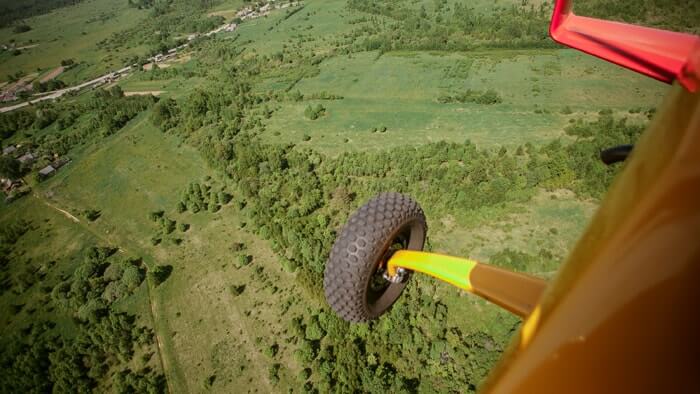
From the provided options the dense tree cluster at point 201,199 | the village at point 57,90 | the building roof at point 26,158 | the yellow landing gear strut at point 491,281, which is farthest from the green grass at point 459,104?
the village at point 57,90

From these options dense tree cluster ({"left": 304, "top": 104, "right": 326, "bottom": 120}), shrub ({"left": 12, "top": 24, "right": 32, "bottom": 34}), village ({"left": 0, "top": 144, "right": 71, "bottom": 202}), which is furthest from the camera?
shrub ({"left": 12, "top": 24, "right": 32, "bottom": 34})

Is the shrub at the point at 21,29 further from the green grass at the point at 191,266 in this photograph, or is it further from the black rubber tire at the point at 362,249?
the black rubber tire at the point at 362,249

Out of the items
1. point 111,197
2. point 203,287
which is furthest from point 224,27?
point 203,287

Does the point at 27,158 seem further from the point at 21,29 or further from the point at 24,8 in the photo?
the point at 24,8

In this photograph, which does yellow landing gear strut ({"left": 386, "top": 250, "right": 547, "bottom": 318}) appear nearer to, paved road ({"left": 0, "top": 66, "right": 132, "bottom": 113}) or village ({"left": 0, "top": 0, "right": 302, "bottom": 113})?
village ({"left": 0, "top": 0, "right": 302, "bottom": 113})

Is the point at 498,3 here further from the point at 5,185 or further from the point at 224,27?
the point at 5,185

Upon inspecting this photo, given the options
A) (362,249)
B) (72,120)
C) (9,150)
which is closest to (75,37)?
(72,120)

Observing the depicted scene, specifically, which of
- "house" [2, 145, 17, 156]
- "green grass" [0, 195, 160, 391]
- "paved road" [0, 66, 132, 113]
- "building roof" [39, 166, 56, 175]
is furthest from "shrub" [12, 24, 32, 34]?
"green grass" [0, 195, 160, 391]

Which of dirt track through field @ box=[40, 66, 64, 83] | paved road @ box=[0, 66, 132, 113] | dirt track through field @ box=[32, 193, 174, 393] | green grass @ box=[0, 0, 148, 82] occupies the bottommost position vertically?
dirt track through field @ box=[32, 193, 174, 393]
